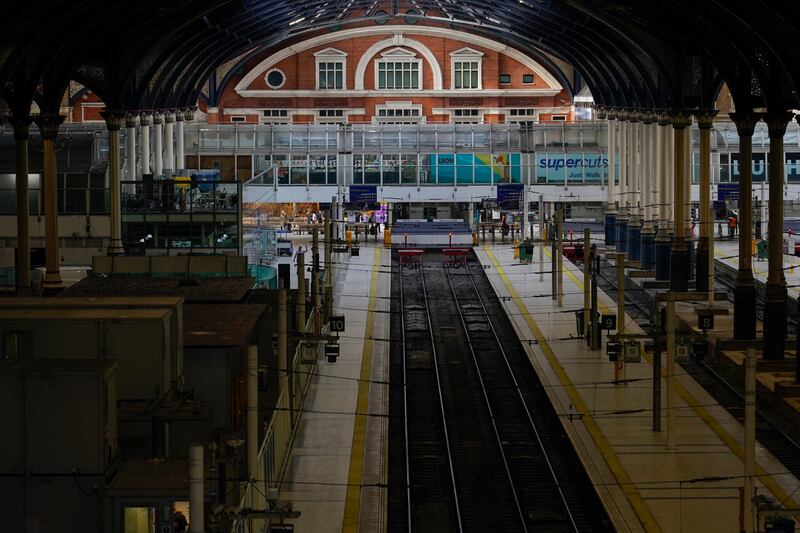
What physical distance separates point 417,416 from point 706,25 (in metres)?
13.9

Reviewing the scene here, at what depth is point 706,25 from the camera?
141ft

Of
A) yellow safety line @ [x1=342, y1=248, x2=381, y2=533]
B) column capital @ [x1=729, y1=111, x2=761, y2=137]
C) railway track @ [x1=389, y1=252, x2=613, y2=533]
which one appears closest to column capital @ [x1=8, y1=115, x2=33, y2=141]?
yellow safety line @ [x1=342, y1=248, x2=381, y2=533]

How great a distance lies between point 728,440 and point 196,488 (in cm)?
1838

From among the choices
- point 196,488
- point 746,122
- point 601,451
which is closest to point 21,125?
point 746,122

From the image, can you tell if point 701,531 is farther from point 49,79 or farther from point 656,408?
point 49,79

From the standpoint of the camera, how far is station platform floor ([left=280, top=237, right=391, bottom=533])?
2669cm

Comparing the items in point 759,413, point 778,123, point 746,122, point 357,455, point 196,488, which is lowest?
point 357,455

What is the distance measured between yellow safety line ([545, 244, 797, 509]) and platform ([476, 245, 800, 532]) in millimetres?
21

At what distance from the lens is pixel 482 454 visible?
3325 cm

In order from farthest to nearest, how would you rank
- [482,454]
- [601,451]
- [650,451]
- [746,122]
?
1. [746,122]
2. [482,454]
3. [650,451]
4. [601,451]

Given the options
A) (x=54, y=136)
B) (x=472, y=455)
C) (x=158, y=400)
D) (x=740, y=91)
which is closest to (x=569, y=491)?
(x=472, y=455)

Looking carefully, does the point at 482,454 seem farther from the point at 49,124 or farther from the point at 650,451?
the point at 49,124

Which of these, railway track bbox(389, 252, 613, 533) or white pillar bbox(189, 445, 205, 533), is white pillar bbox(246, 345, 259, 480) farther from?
white pillar bbox(189, 445, 205, 533)

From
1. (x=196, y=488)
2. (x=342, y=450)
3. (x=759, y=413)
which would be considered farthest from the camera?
(x=759, y=413)
